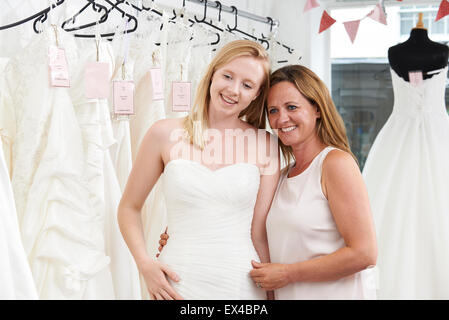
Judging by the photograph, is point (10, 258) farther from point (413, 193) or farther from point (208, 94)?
point (413, 193)

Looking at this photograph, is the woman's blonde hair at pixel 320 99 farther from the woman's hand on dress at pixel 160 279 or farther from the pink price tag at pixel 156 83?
the woman's hand on dress at pixel 160 279

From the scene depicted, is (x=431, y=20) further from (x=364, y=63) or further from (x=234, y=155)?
(x=234, y=155)

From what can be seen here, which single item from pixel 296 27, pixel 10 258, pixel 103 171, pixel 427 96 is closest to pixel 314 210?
pixel 103 171

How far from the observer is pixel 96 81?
140 cm

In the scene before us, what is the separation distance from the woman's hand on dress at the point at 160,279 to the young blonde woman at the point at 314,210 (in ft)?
0.69

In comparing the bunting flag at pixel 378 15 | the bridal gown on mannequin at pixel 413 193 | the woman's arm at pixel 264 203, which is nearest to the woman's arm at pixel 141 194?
the woman's arm at pixel 264 203

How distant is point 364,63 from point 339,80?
18 centimetres

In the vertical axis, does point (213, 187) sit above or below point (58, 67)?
below

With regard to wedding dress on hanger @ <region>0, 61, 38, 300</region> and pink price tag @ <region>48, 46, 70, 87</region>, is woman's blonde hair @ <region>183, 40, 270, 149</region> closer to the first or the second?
pink price tag @ <region>48, 46, 70, 87</region>

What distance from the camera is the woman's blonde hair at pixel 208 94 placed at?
1.32 m

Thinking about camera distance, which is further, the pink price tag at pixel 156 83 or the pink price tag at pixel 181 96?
the pink price tag at pixel 181 96

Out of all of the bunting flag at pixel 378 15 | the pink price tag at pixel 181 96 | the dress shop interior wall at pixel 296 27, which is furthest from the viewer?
the dress shop interior wall at pixel 296 27

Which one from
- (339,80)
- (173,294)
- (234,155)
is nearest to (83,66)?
(234,155)

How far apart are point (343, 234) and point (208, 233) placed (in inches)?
13.4
